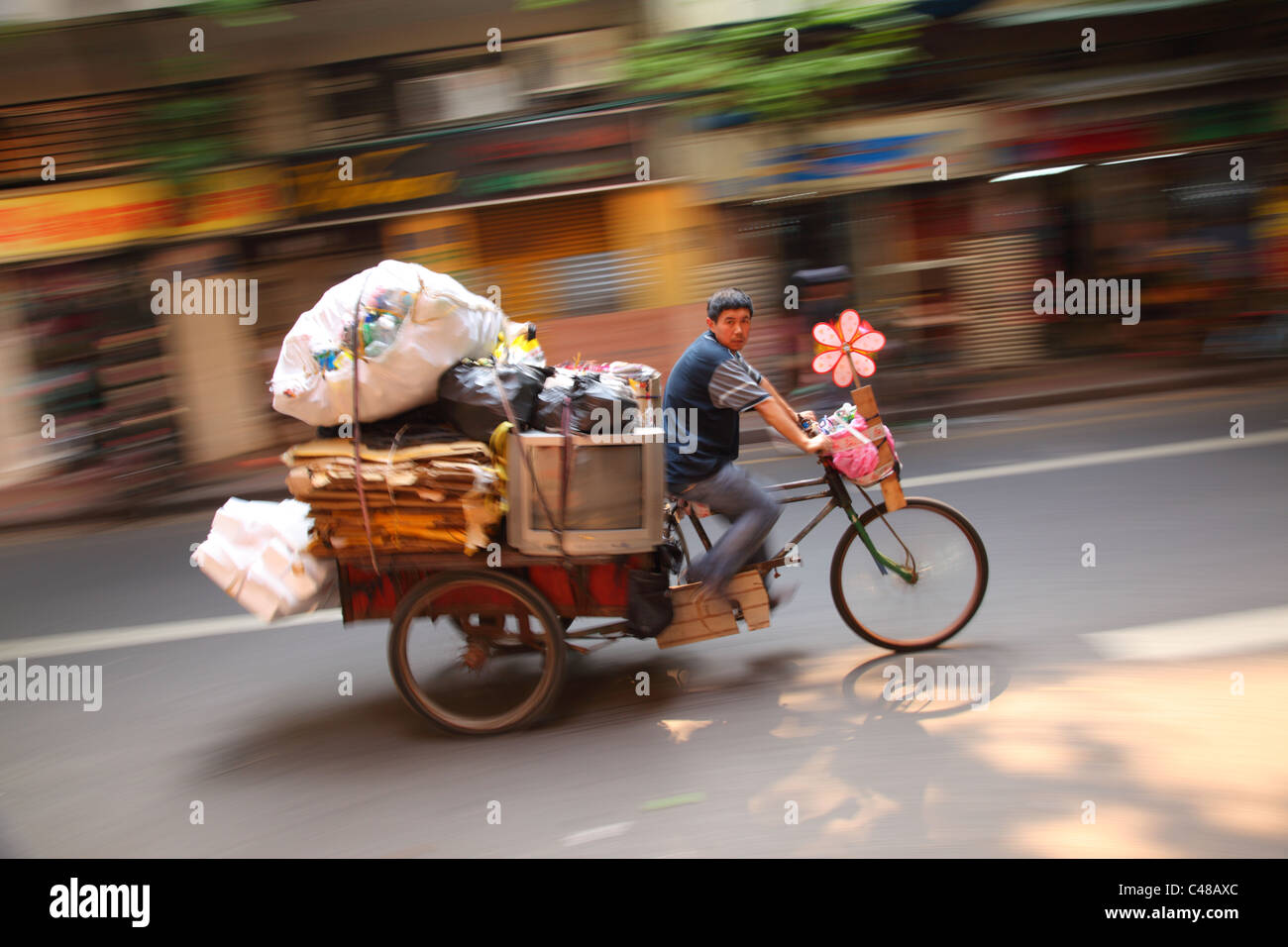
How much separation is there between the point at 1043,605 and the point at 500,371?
2833 millimetres

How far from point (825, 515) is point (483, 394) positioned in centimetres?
157

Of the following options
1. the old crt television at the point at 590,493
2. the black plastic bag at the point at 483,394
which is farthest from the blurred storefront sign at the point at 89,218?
the old crt television at the point at 590,493

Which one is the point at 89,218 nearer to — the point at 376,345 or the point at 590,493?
the point at 376,345

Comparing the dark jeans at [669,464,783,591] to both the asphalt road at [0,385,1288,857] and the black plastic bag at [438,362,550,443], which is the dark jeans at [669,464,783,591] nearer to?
the asphalt road at [0,385,1288,857]

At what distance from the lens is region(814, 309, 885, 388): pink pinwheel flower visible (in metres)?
4.18

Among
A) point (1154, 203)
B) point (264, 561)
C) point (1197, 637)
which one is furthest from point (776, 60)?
point (264, 561)

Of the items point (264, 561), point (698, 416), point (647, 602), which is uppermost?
point (698, 416)

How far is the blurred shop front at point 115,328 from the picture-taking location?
33.9ft

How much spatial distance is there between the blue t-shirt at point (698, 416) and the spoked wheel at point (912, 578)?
674mm

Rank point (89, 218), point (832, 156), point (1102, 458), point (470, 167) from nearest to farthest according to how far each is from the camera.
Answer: point (1102, 458) < point (89, 218) < point (470, 167) < point (832, 156)

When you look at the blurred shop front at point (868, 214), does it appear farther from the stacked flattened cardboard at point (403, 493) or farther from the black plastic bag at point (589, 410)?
the stacked flattened cardboard at point (403, 493)

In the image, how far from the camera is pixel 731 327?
4.19m

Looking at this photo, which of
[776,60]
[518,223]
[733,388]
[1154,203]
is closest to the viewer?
[733,388]

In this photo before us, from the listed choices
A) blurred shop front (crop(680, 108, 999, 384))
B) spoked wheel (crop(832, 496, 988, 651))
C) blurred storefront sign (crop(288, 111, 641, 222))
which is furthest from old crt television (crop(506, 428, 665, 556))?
blurred storefront sign (crop(288, 111, 641, 222))
